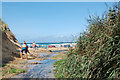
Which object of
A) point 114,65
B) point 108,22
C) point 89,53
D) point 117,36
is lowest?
point 114,65

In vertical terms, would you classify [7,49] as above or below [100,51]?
above

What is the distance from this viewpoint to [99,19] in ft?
15.9

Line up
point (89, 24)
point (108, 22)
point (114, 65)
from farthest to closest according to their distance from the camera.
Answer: point (89, 24)
point (108, 22)
point (114, 65)

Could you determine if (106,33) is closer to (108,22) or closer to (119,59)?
(108,22)

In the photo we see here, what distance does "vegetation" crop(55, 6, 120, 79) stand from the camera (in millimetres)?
4359

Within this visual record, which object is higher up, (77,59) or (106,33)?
(106,33)

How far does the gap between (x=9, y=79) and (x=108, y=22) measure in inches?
177

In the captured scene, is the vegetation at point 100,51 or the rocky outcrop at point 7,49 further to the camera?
the rocky outcrop at point 7,49

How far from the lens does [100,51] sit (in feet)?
14.5

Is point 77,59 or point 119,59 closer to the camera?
point 119,59

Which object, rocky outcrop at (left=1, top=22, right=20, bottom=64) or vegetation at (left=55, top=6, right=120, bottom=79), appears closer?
vegetation at (left=55, top=6, right=120, bottom=79)

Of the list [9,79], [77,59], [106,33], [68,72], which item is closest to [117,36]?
[106,33]

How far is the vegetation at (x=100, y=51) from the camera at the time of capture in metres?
4.36

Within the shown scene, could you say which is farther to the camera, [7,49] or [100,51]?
[7,49]
